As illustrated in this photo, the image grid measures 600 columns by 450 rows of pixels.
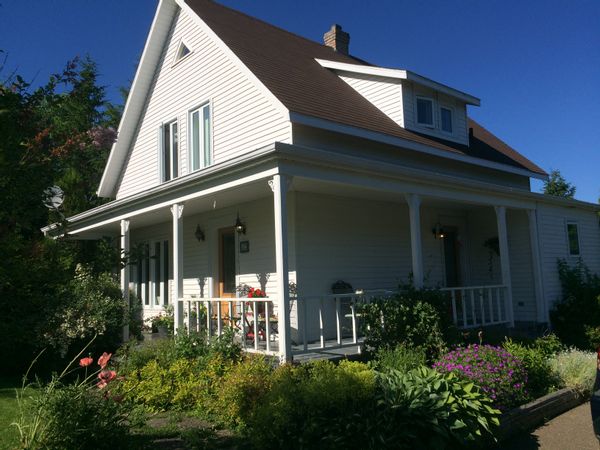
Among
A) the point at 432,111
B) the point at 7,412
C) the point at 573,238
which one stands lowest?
the point at 7,412

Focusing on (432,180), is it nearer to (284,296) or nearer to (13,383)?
(284,296)

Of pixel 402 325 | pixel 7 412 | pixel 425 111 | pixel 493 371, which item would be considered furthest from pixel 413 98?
pixel 7 412

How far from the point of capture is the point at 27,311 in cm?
421

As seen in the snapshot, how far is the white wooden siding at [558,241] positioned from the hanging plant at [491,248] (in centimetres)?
112

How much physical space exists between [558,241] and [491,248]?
5.60ft

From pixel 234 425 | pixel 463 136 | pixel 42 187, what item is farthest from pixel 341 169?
pixel 463 136

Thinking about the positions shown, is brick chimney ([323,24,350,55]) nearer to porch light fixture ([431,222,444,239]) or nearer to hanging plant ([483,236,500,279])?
porch light fixture ([431,222,444,239])

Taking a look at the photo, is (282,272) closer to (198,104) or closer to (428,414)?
(428,414)

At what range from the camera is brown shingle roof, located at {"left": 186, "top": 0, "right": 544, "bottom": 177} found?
34.9 feet

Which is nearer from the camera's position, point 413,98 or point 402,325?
point 402,325

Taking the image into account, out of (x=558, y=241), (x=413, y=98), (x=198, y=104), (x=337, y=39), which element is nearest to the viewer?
(x=198, y=104)

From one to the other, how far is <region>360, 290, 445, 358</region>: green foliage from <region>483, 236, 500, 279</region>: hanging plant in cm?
588

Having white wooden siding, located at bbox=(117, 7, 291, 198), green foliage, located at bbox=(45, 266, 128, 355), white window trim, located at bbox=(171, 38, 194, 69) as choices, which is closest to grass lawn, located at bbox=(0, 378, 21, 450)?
green foliage, located at bbox=(45, 266, 128, 355)

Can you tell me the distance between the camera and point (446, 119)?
45.5 feet
